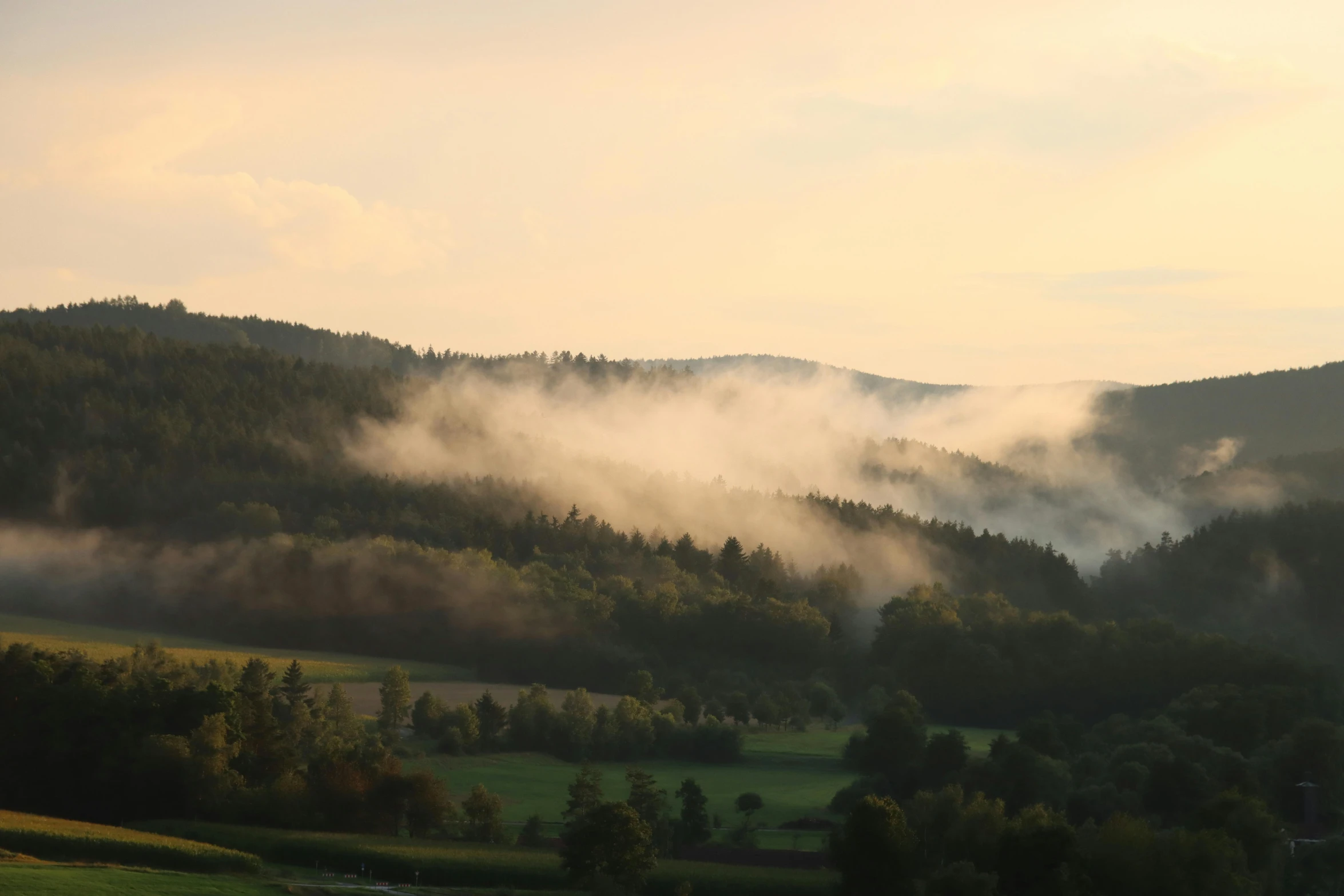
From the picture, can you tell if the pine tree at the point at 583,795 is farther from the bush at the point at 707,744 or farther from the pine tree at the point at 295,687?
the bush at the point at 707,744

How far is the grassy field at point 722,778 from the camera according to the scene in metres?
132

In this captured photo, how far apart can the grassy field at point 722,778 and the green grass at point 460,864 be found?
1458cm

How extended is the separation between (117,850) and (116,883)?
1028cm

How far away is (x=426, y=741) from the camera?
16950 cm

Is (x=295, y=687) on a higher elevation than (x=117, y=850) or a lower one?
higher

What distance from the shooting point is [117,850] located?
99.1 metres

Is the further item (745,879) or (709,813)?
(709,813)

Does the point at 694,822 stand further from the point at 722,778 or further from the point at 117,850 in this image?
the point at 117,850

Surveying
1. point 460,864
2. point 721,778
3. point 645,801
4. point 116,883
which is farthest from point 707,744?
point 116,883

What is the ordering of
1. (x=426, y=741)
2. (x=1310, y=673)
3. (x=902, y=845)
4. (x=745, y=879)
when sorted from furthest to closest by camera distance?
(x=1310, y=673) → (x=426, y=741) → (x=745, y=879) → (x=902, y=845)

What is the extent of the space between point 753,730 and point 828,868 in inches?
3374

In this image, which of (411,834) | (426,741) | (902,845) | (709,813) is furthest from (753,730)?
(902,845)

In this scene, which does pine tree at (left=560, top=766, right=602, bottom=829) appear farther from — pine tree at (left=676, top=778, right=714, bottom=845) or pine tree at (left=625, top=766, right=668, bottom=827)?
pine tree at (left=676, top=778, right=714, bottom=845)

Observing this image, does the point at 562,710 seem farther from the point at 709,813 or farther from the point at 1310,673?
the point at 1310,673
